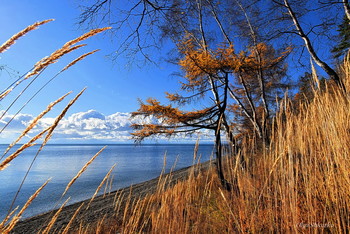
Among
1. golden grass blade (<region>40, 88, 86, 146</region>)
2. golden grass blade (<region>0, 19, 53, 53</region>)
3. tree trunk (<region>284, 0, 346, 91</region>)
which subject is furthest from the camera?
tree trunk (<region>284, 0, 346, 91</region>)

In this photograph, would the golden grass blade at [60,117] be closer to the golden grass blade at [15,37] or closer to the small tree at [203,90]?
the golden grass blade at [15,37]

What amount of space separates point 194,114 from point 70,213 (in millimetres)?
8594

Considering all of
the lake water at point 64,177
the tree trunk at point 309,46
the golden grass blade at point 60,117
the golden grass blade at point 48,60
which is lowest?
the lake water at point 64,177

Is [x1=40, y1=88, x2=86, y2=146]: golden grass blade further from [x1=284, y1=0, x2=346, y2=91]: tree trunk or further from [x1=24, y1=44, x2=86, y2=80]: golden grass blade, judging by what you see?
[x1=284, y1=0, x2=346, y2=91]: tree trunk

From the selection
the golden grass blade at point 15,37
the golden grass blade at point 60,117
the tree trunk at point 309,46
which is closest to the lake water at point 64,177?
the golden grass blade at point 60,117

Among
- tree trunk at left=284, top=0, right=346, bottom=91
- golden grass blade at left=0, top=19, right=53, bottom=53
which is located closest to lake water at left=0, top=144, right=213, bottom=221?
golden grass blade at left=0, top=19, right=53, bottom=53

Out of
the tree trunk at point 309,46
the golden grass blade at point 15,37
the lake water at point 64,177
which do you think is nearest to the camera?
the golden grass blade at point 15,37

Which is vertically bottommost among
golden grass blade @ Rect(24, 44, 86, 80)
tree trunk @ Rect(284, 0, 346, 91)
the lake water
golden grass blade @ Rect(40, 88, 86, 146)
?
the lake water

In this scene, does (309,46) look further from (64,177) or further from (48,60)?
(64,177)

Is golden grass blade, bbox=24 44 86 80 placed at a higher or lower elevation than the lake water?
higher

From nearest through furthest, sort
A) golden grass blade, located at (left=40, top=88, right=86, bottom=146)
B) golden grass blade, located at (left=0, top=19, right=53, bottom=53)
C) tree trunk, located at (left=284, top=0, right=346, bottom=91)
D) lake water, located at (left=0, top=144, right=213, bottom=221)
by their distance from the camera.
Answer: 1. golden grass blade, located at (left=0, top=19, right=53, bottom=53)
2. golden grass blade, located at (left=40, top=88, right=86, bottom=146)
3. tree trunk, located at (left=284, top=0, right=346, bottom=91)
4. lake water, located at (left=0, top=144, right=213, bottom=221)

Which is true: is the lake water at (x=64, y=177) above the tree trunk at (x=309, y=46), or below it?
below

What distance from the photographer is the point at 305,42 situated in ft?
17.5

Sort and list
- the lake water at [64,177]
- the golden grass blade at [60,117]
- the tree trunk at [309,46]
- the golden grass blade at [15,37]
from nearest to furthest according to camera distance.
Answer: the golden grass blade at [15,37], the golden grass blade at [60,117], the tree trunk at [309,46], the lake water at [64,177]
